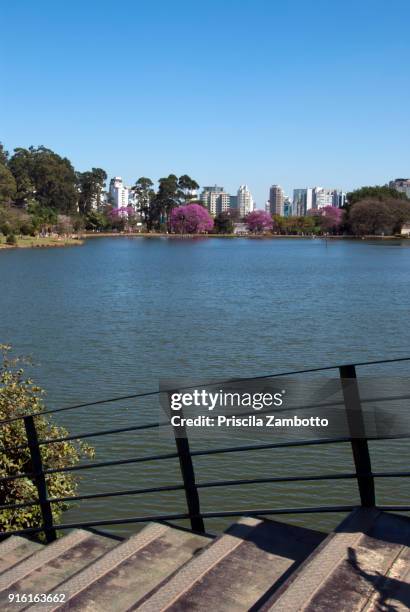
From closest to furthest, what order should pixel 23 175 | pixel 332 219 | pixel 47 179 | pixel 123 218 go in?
pixel 23 175 → pixel 47 179 → pixel 123 218 → pixel 332 219

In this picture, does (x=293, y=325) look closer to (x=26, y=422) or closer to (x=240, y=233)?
(x=26, y=422)

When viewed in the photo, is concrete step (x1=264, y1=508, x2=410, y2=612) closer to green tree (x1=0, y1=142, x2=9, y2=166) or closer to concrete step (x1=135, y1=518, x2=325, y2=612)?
concrete step (x1=135, y1=518, x2=325, y2=612)

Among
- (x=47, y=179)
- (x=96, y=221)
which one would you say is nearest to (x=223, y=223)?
(x=96, y=221)

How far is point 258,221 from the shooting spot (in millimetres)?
127438

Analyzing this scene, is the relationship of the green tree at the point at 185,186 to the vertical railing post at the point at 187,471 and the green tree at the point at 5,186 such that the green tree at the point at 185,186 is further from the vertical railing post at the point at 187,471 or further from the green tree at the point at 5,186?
the vertical railing post at the point at 187,471

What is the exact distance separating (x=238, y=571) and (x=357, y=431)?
738 mm

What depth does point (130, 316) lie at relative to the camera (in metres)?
23.7

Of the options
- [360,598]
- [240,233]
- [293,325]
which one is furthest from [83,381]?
[240,233]

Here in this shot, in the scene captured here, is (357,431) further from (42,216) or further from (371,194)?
(371,194)

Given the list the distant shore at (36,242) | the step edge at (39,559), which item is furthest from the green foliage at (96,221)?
the step edge at (39,559)

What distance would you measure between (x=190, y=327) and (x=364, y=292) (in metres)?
15.1

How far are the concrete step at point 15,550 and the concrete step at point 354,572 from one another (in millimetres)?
1763

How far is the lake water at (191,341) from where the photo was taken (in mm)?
8273

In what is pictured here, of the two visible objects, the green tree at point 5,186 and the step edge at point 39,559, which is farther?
the green tree at point 5,186
